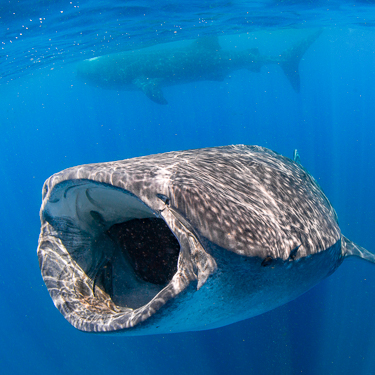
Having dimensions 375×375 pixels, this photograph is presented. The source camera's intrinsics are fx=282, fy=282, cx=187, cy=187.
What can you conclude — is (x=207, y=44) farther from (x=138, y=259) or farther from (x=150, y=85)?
(x=138, y=259)

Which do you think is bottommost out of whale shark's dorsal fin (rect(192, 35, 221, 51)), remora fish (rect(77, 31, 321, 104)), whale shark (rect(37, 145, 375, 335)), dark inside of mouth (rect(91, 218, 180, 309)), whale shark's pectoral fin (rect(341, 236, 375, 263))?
whale shark's pectoral fin (rect(341, 236, 375, 263))

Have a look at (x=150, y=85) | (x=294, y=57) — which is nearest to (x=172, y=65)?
(x=150, y=85)

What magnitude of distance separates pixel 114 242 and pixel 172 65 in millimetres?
17541

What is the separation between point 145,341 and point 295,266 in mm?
7473

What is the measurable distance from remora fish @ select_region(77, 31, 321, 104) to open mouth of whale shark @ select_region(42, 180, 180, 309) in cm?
1702

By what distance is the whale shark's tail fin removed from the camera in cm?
2081

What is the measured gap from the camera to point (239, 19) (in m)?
16.2

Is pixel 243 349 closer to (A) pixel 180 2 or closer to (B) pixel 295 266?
(B) pixel 295 266

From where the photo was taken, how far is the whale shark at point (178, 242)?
1.31m

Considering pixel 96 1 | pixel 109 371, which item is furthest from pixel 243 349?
pixel 96 1

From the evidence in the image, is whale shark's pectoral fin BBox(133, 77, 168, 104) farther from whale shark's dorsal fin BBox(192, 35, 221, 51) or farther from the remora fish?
whale shark's dorsal fin BBox(192, 35, 221, 51)

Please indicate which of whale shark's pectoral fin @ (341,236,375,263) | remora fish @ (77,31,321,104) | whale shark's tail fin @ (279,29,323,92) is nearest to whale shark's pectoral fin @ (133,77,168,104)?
remora fish @ (77,31,321,104)

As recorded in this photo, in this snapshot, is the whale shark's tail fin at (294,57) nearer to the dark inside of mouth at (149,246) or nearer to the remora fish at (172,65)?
the remora fish at (172,65)

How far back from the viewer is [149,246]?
2.41 metres
